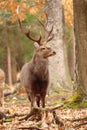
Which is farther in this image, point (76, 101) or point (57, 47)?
point (57, 47)

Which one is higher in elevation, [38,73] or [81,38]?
[81,38]

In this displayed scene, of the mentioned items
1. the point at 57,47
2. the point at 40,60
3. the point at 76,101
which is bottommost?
the point at 76,101

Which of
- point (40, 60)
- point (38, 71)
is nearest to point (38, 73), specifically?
point (38, 71)

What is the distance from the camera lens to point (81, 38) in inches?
501

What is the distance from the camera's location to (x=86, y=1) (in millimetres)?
12594

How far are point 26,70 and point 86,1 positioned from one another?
2313mm

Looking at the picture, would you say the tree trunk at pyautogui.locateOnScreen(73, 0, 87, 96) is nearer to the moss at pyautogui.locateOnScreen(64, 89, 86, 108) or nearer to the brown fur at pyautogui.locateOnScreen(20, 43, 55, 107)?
the moss at pyautogui.locateOnScreen(64, 89, 86, 108)

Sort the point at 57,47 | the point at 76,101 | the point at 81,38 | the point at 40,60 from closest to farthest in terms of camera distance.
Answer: the point at 40,60
the point at 81,38
the point at 76,101
the point at 57,47

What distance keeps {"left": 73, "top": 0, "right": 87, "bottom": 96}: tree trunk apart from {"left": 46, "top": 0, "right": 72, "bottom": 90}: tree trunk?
704 centimetres

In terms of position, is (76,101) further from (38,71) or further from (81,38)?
(81,38)

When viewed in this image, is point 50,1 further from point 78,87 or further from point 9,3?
point 78,87

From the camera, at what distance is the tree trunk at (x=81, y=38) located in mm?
12664

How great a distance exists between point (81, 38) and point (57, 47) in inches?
296

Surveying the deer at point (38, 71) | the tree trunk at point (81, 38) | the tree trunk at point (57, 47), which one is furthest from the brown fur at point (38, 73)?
the tree trunk at point (57, 47)
